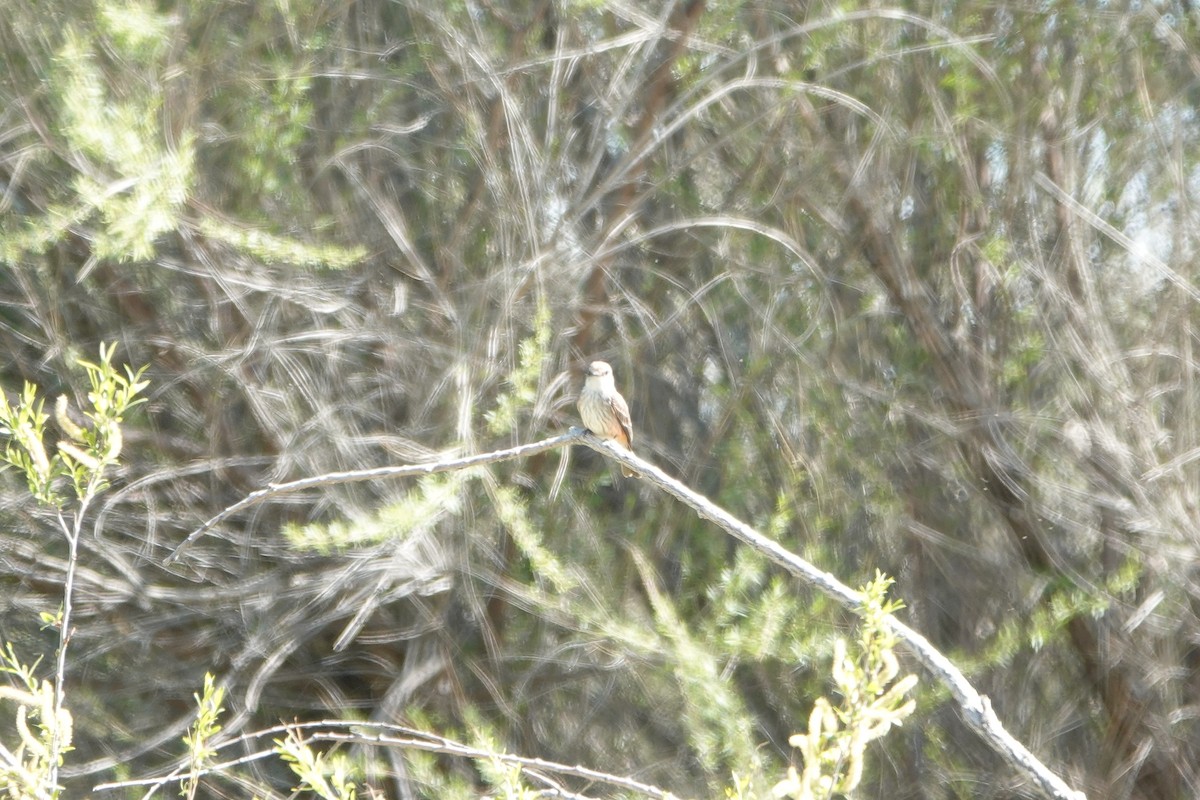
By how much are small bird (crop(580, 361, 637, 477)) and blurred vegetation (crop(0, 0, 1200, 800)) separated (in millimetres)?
195

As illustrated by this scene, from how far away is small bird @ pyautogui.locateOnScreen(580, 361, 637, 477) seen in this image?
429cm

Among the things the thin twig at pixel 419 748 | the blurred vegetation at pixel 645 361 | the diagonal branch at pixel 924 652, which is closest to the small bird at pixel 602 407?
the blurred vegetation at pixel 645 361

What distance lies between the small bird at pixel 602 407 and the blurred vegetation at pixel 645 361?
0.64ft

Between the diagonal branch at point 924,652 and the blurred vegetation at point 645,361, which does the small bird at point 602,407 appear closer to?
the blurred vegetation at point 645,361

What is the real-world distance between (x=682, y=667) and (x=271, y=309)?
1.99 meters

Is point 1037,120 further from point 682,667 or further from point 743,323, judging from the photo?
point 682,667

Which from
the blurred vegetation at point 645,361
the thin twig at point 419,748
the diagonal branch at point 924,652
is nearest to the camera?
the diagonal branch at point 924,652

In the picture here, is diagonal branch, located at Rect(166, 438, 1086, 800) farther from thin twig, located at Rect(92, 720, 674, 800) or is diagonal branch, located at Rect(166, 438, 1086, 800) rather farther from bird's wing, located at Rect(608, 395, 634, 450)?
bird's wing, located at Rect(608, 395, 634, 450)

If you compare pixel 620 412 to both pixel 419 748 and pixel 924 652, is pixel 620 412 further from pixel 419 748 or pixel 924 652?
pixel 924 652

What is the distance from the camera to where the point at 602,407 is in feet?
14.1

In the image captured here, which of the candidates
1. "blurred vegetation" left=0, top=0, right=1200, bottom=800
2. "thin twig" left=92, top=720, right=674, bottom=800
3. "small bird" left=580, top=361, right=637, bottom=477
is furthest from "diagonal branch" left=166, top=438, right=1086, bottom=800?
"blurred vegetation" left=0, top=0, right=1200, bottom=800

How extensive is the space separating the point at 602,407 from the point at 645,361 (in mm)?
935

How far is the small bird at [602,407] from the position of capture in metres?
4.29

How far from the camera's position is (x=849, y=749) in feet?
5.66
